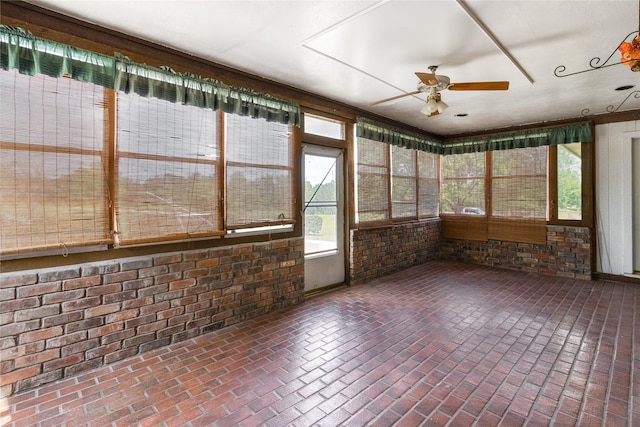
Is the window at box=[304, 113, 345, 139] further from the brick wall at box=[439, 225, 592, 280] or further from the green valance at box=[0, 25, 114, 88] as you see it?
the brick wall at box=[439, 225, 592, 280]

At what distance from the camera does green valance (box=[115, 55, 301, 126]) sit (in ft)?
8.58

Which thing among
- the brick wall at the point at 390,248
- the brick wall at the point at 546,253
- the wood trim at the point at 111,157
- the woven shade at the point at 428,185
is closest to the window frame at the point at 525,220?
the brick wall at the point at 546,253

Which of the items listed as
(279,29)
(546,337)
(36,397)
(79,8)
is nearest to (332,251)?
(546,337)

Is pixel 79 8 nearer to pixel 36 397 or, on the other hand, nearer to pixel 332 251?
pixel 36 397

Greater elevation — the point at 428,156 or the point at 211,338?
the point at 428,156

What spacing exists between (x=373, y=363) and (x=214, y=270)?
177 centimetres

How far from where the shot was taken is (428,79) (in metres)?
2.88

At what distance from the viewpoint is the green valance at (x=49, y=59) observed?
6.89 feet

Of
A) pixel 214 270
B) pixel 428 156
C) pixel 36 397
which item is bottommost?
pixel 36 397

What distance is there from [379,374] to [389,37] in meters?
2.73

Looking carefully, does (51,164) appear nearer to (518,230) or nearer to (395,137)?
(395,137)

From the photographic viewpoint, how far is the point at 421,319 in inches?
137

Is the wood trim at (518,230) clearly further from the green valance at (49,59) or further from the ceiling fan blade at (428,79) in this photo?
the green valance at (49,59)

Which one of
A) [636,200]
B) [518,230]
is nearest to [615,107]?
[636,200]
